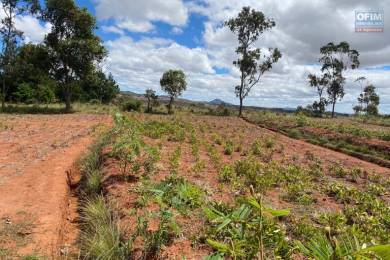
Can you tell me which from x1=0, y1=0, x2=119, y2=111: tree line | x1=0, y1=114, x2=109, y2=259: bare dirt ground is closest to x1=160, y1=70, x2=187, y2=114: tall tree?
x1=0, y1=0, x2=119, y2=111: tree line

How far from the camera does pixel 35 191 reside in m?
7.61

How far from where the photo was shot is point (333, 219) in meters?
5.69

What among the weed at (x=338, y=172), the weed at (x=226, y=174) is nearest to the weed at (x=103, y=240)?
the weed at (x=226, y=174)

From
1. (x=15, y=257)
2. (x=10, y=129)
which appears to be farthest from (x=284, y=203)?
(x=10, y=129)

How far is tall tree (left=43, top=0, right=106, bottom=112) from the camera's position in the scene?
2816cm

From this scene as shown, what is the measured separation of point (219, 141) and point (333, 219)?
8953 millimetres

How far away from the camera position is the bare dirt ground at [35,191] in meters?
5.38

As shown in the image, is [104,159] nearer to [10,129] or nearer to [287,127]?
[10,129]

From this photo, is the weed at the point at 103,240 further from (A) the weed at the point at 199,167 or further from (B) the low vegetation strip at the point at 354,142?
(B) the low vegetation strip at the point at 354,142

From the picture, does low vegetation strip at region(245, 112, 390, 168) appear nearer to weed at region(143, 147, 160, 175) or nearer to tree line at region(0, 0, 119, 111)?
weed at region(143, 147, 160, 175)

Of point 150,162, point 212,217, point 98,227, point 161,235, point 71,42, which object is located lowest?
point 98,227

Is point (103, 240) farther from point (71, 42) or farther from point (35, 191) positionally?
point (71, 42)

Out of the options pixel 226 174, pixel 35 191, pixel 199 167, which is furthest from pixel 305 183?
pixel 35 191

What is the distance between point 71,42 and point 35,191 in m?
22.2
